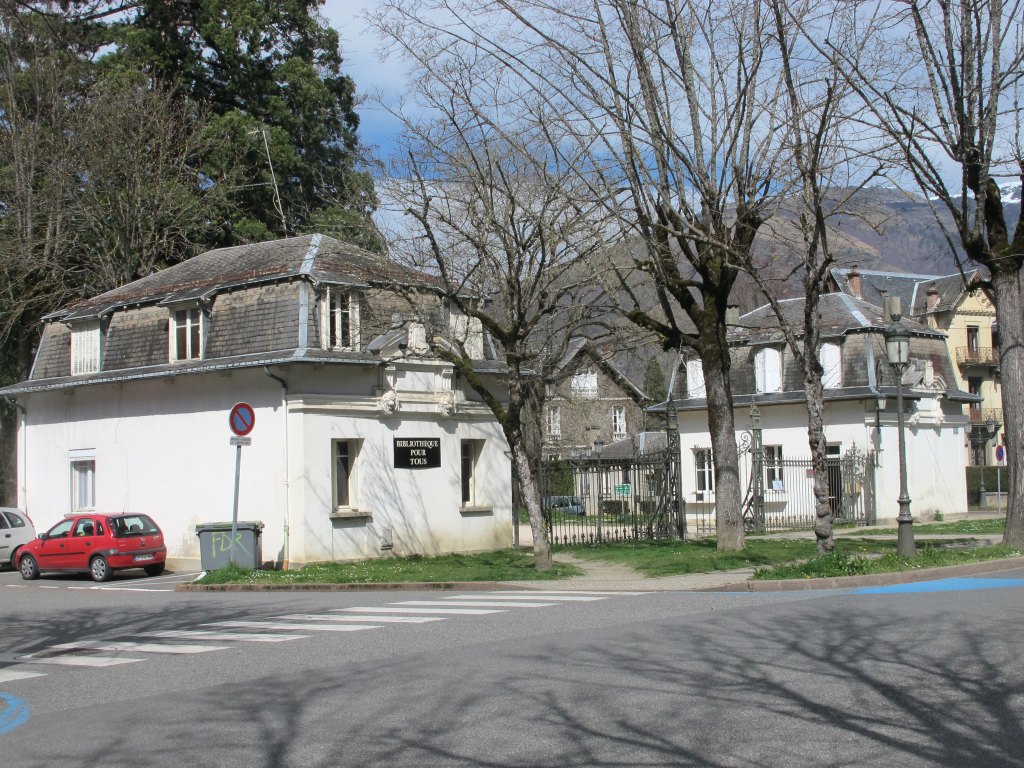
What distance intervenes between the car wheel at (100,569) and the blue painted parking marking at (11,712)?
14.6 meters

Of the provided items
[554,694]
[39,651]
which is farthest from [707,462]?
[554,694]

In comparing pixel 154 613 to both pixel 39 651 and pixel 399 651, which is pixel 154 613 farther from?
pixel 399 651

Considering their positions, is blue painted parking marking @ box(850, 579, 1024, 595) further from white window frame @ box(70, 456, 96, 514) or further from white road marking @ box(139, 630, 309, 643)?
white window frame @ box(70, 456, 96, 514)

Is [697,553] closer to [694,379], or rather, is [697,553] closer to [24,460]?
[24,460]

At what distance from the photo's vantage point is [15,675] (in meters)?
11.6

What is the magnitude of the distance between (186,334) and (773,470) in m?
21.4

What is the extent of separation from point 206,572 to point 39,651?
32.0 ft

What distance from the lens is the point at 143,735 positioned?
27.0ft

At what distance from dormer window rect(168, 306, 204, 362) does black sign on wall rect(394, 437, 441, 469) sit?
16.7 ft

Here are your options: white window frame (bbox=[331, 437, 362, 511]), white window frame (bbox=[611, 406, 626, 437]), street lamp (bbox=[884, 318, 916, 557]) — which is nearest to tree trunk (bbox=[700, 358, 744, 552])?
street lamp (bbox=[884, 318, 916, 557])

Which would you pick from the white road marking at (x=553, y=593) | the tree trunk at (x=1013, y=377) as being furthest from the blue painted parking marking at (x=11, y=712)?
the tree trunk at (x=1013, y=377)

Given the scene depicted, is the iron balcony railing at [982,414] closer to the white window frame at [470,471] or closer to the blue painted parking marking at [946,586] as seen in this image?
the white window frame at [470,471]

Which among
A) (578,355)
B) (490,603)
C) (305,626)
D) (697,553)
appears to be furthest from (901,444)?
(305,626)

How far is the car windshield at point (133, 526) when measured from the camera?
2484cm
